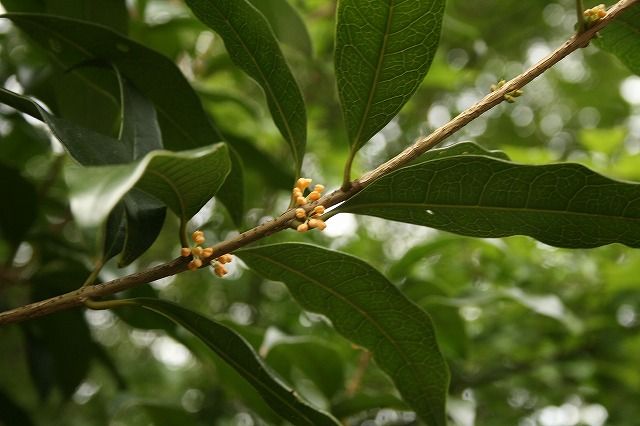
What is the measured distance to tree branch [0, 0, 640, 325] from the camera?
85 cm

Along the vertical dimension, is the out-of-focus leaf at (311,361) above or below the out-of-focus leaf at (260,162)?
below

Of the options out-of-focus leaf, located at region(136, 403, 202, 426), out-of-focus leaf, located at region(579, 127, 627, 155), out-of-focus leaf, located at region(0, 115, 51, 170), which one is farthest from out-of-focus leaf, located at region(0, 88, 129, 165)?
out-of-focus leaf, located at region(579, 127, 627, 155)

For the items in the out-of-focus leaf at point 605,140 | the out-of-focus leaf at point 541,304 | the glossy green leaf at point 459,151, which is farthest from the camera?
the out-of-focus leaf at point 605,140

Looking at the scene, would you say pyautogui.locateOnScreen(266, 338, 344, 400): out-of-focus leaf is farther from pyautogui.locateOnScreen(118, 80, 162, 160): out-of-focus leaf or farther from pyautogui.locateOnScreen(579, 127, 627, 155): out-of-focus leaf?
pyautogui.locateOnScreen(579, 127, 627, 155): out-of-focus leaf

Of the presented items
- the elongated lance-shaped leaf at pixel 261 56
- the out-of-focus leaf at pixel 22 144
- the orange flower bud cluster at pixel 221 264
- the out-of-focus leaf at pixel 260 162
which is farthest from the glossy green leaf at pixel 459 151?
the out-of-focus leaf at pixel 22 144

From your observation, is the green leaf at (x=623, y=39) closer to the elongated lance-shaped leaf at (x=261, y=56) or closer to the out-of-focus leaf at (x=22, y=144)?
the elongated lance-shaped leaf at (x=261, y=56)


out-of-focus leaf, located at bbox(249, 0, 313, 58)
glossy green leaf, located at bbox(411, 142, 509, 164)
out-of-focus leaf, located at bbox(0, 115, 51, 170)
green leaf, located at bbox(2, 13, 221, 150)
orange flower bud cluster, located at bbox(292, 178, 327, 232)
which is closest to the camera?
orange flower bud cluster, located at bbox(292, 178, 327, 232)

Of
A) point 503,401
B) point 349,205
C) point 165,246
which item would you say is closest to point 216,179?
point 349,205

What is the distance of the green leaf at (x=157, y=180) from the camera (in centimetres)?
54

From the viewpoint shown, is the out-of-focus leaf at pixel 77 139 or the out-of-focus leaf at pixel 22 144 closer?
the out-of-focus leaf at pixel 77 139

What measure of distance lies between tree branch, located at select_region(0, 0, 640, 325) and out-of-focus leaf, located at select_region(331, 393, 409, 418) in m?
0.64

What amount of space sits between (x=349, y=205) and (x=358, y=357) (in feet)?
3.00

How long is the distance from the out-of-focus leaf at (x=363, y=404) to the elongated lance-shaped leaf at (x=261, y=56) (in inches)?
23.8

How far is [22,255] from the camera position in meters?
2.48
